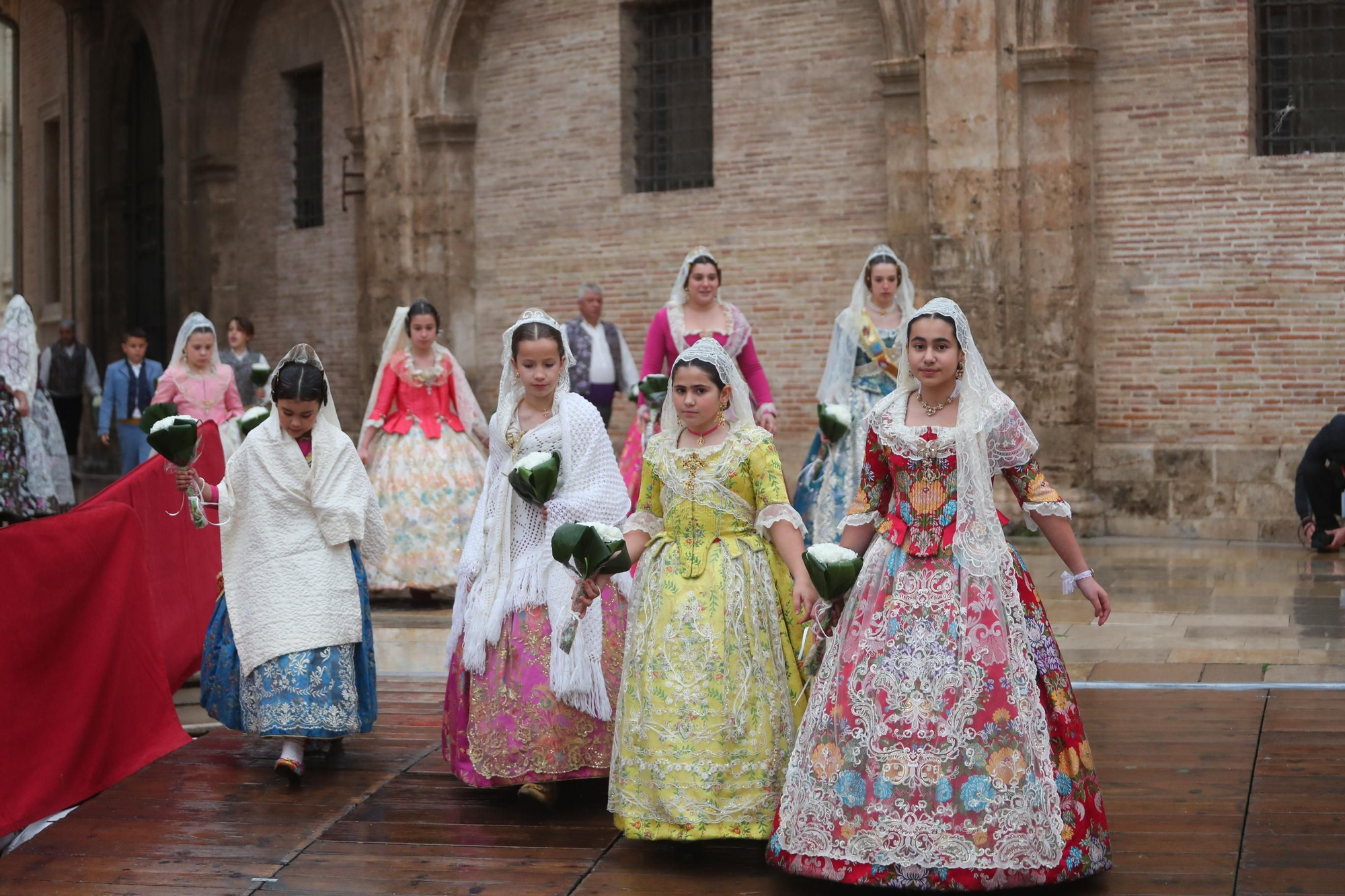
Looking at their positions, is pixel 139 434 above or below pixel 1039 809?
above

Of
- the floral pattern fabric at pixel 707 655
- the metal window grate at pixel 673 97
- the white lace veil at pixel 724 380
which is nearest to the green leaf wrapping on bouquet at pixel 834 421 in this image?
the white lace veil at pixel 724 380

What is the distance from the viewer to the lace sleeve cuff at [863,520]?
468cm

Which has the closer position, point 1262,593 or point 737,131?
point 1262,593

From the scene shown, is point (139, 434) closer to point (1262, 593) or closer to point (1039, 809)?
point (1262, 593)

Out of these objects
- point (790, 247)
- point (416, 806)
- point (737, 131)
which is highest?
point (737, 131)

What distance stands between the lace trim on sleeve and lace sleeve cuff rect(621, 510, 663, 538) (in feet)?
2.02

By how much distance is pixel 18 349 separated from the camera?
11.9 metres

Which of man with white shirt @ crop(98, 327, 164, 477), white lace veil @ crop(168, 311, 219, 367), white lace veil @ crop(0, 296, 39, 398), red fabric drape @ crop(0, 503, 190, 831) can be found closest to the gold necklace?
red fabric drape @ crop(0, 503, 190, 831)

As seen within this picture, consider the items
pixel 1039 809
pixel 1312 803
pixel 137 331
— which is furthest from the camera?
pixel 137 331

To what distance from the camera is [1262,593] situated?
9.38m

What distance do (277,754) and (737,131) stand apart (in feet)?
30.5

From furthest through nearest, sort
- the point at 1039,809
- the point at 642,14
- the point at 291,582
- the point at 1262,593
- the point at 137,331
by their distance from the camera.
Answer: the point at 642,14 < the point at 137,331 < the point at 1262,593 < the point at 291,582 < the point at 1039,809

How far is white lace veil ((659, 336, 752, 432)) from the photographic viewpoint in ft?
16.1

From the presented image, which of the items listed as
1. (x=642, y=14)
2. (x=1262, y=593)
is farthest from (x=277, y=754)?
(x=642, y=14)
